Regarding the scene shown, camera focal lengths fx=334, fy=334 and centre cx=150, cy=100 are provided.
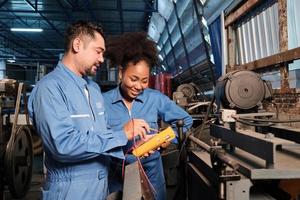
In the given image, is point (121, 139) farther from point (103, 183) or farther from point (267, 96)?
point (267, 96)

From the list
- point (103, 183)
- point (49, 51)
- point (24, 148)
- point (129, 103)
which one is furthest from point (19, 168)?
point (49, 51)

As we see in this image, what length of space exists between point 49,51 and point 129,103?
13111 mm

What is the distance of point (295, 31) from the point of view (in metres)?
1.83

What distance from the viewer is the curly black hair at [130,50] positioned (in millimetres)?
1681

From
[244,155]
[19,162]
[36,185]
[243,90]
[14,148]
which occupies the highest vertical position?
[243,90]

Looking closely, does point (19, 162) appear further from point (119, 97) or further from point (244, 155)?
point (244, 155)

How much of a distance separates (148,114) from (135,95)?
0.39ft

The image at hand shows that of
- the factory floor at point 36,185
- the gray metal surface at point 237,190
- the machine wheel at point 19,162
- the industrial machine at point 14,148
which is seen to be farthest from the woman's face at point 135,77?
the factory floor at point 36,185

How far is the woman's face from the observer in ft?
5.39

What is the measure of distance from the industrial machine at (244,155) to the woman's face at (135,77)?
15.3 inches

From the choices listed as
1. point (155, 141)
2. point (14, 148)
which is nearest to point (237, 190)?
point (155, 141)

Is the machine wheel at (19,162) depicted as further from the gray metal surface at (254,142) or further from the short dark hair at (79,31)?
the gray metal surface at (254,142)

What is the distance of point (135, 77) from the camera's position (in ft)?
5.40

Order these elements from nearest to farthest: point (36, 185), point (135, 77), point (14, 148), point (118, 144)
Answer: point (118, 144) → point (135, 77) → point (14, 148) → point (36, 185)
